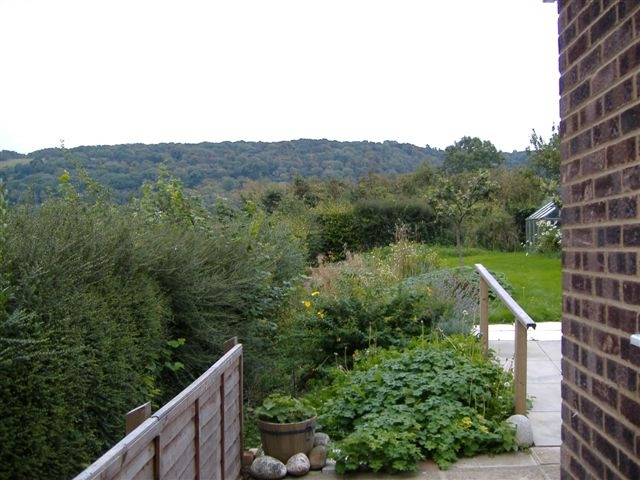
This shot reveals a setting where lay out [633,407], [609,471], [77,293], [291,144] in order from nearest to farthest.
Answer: [633,407] < [609,471] < [77,293] < [291,144]

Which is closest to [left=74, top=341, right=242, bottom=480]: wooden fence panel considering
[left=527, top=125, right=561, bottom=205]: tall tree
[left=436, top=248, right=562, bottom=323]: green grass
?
[left=436, top=248, right=562, bottom=323]: green grass

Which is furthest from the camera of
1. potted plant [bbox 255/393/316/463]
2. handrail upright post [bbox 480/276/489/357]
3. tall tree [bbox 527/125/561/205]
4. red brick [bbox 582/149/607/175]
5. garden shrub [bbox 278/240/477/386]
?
tall tree [bbox 527/125/561/205]

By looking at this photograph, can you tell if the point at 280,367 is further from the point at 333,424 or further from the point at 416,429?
the point at 416,429

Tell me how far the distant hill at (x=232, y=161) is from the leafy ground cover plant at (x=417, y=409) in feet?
14.9

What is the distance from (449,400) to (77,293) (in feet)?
10.6

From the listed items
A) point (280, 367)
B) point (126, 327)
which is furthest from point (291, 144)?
point (126, 327)

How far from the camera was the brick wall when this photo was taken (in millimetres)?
1898

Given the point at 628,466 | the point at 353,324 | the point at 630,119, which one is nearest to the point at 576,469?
the point at 628,466

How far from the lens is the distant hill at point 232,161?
1147 centimetres

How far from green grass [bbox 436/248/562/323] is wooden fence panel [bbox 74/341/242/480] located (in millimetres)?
6242

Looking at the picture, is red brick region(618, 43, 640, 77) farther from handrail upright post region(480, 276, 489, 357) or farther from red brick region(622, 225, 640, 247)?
handrail upright post region(480, 276, 489, 357)

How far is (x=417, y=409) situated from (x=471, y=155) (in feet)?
174

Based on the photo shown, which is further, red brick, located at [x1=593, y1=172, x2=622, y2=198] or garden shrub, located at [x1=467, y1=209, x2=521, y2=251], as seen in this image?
garden shrub, located at [x1=467, y1=209, x2=521, y2=251]

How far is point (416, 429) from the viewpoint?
4.78 metres
